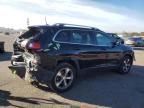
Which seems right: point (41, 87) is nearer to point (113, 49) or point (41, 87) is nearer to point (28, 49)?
point (28, 49)

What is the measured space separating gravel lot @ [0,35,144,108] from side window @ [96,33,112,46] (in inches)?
48.9

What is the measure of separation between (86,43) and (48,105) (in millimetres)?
2710

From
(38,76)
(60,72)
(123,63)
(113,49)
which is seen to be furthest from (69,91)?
(123,63)

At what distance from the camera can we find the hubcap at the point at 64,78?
7.63m

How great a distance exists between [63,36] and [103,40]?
2.07 meters

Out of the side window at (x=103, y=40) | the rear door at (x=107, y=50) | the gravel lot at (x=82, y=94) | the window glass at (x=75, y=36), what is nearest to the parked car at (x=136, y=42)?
the rear door at (x=107, y=50)

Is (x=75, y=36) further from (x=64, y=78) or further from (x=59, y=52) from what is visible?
(x=64, y=78)

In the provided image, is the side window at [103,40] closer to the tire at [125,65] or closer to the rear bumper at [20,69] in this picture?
the tire at [125,65]

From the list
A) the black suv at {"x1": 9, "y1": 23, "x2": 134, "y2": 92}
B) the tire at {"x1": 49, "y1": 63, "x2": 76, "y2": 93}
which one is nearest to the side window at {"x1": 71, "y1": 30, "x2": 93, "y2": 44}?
the black suv at {"x1": 9, "y1": 23, "x2": 134, "y2": 92}

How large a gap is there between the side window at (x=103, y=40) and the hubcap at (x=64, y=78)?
5.70 feet

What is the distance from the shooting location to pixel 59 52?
755 centimetres

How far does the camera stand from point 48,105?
661 centimetres

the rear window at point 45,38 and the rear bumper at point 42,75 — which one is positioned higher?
the rear window at point 45,38

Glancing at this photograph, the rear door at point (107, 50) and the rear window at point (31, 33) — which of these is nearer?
the rear window at point (31, 33)
